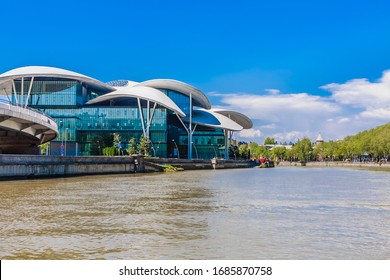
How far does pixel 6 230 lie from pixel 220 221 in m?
6.37

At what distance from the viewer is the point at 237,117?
141375 mm

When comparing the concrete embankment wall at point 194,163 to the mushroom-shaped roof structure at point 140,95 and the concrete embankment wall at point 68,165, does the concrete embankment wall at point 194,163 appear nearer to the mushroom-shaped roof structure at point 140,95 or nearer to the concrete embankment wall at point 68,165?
the concrete embankment wall at point 68,165

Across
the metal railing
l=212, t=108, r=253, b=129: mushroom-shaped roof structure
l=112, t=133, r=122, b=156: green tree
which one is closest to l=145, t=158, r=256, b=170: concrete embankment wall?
l=112, t=133, r=122, b=156: green tree

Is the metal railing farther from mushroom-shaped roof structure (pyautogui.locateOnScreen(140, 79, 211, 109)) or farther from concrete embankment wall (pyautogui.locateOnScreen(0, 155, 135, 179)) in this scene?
mushroom-shaped roof structure (pyautogui.locateOnScreen(140, 79, 211, 109))

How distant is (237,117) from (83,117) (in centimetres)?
5273

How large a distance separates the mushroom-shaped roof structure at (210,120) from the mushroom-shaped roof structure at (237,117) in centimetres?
655

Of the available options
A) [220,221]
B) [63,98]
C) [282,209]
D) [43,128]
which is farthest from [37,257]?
[63,98]

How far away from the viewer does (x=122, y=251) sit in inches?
447

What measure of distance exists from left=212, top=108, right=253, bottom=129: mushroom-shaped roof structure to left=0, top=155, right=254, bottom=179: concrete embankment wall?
60.1 m

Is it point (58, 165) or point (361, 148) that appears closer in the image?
point (58, 165)

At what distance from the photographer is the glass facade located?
3858 inches

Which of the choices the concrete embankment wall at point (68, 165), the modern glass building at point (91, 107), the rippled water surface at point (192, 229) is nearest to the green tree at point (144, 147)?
the modern glass building at point (91, 107)

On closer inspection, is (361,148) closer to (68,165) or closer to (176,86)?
(176,86)

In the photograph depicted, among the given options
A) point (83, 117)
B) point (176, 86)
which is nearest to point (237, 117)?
point (176, 86)
